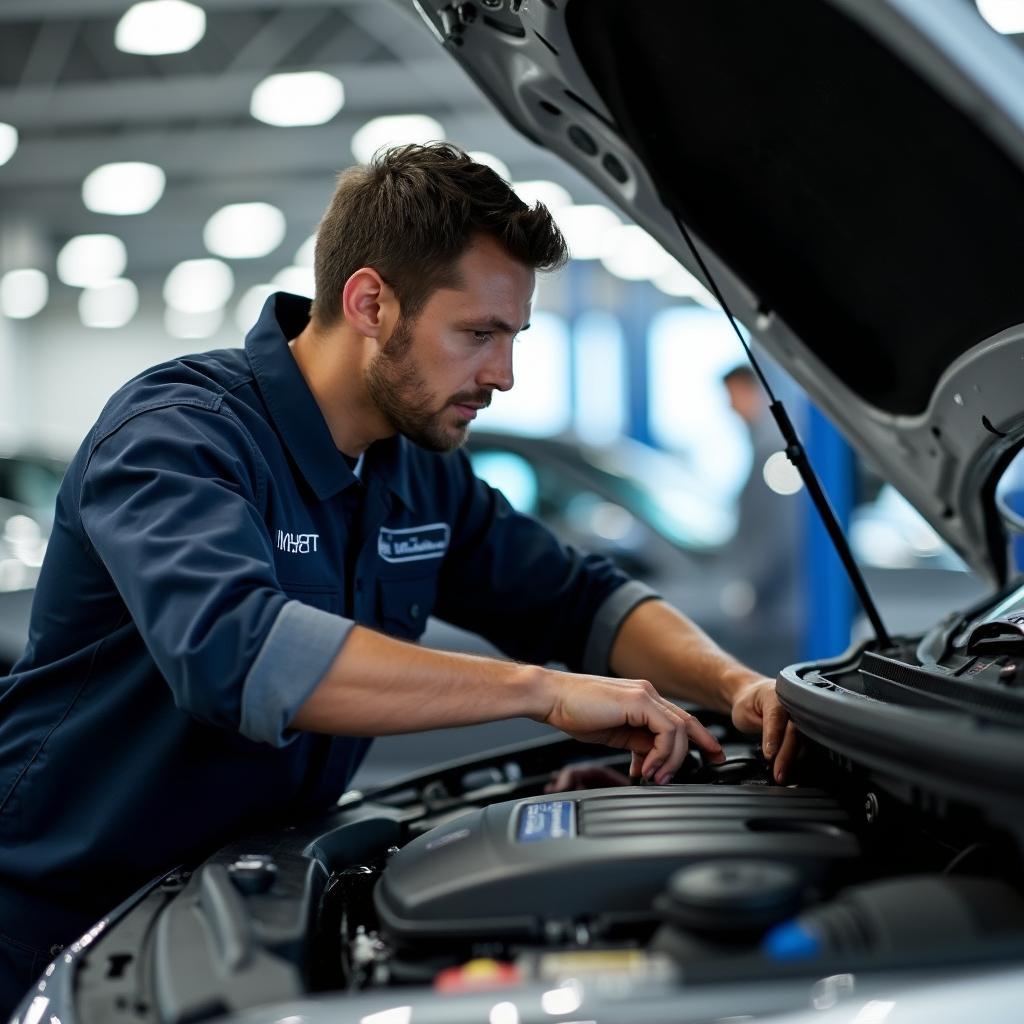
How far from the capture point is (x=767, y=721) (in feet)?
4.89

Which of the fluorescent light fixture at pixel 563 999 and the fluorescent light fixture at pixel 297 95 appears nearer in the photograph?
the fluorescent light fixture at pixel 563 999

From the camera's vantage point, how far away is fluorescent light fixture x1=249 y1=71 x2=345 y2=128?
604cm

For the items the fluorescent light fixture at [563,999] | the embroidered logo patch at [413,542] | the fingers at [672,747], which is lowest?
the fingers at [672,747]

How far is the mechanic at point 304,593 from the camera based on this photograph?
1206 millimetres

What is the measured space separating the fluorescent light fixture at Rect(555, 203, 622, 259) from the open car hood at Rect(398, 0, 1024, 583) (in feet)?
29.4

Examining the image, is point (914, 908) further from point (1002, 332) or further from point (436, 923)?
point (1002, 332)

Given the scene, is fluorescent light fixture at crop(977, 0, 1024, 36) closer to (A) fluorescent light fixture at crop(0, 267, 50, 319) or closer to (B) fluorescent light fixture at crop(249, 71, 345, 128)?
(B) fluorescent light fixture at crop(249, 71, 345, 128)

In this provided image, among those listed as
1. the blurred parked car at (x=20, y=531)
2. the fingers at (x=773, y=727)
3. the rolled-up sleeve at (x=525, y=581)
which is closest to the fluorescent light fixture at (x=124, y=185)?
the blurred parked car at (x=20, y=531)

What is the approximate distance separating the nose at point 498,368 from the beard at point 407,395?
1.0 inches

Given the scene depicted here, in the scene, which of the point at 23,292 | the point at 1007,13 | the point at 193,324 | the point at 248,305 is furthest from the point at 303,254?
the point at 1007,13

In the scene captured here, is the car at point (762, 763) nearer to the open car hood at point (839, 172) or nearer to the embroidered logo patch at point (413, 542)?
the open car hood at point (839, 172)

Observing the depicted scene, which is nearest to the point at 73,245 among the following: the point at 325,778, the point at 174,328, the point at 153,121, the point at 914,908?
the point at 153,121

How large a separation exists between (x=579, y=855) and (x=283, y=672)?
317 mm

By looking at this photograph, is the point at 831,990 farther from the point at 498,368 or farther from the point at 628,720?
the point at 498,368
